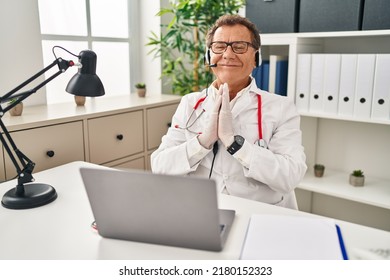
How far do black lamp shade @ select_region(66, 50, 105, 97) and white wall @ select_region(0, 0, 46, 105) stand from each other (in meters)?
1.01

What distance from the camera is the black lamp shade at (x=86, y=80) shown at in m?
1.24

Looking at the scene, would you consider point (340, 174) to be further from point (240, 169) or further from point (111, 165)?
point (111, 165)

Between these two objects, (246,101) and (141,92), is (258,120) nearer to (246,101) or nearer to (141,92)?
(246,101)

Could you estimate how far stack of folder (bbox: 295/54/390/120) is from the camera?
194 cm

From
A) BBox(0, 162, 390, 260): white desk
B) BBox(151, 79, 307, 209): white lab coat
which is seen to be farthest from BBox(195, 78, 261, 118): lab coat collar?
BBox(0, 162, 390, 260): white desk

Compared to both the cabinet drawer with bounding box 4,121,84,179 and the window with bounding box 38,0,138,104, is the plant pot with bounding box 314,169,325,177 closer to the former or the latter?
the cabinet drawer with bounding box 4,121,84,179

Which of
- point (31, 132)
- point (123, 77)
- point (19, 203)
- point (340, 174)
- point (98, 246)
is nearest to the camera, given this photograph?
point (98, 246)

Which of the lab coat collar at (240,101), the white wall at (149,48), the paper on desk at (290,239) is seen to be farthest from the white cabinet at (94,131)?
the paper on desk at (290,239)

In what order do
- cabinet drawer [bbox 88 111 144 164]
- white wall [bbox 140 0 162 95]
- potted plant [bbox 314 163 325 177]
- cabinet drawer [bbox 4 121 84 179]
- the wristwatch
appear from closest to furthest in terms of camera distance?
the wristwatch, cabinet drawer [bbox 4 121 84 179], cabinet drawer [bbox 88 111 144 164], potted plant [bbox 314 163 325 177], white wall [bbox 140 0 162 95]

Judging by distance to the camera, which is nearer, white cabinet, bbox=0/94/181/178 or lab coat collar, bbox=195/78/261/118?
lab coat collar, bbox=195/78/261/118

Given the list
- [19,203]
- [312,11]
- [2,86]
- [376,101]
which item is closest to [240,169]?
[19,203]

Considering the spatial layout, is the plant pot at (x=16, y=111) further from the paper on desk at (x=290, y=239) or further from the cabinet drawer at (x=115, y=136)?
the paper on desk at (x=290, y=239)
